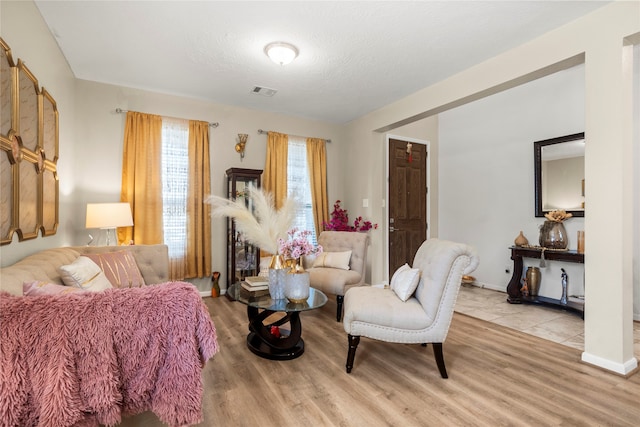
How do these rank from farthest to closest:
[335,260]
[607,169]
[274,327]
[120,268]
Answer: [335,260], [274,327], [120,268], [607,169]

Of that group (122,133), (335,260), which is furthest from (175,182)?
(335,260)

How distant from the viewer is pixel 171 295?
1.18 m

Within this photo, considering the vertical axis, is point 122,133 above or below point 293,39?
below

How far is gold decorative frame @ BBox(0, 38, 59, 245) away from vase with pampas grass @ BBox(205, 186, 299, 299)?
1104 millimetres

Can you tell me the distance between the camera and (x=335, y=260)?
3.57 meters

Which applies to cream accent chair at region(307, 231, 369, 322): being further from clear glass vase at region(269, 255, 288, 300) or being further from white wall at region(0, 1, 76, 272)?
white wall at region(0, 1, 76, 272)

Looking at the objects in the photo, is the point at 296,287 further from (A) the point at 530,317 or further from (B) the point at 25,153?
(A) the point at 530,317

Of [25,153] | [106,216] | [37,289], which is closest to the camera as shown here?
[37,289]

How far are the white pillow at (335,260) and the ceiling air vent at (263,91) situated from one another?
6.67 feet

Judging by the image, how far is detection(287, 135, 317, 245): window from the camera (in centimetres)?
468

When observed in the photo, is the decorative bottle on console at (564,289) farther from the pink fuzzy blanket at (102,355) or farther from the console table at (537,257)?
the pink fuzzy blanket at (102,355)

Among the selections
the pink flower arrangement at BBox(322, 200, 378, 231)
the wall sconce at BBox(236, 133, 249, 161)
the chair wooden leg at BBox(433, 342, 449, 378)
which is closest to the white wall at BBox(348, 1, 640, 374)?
the chair wooden leg at BBox(433, 342, 449, 378)

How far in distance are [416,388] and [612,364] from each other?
142 cm

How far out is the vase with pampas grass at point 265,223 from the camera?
2.28 metres
